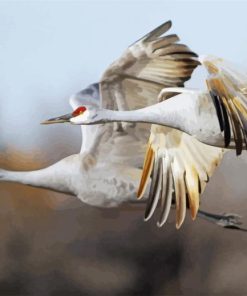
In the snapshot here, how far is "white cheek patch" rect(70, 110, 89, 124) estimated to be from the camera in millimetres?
3219

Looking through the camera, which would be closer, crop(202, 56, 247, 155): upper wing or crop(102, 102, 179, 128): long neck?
crop(202, 56, 247, 155): upper wing

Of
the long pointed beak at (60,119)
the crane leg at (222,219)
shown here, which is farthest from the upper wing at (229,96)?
the long pointed beak at (60,119)

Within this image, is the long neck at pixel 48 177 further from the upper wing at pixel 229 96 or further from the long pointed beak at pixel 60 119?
the upper wing at pixel 229 96

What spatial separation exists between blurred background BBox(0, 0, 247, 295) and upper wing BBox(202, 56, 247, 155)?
0.70 ft

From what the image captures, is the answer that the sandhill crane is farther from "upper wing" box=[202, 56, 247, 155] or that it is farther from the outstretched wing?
"upper wing" box=[202, 56, 247, 155]

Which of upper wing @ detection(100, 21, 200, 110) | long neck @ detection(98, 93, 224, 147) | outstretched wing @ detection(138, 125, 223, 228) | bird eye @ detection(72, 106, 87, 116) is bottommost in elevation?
outstretched wing @ detection(138, 125, 223, 228)

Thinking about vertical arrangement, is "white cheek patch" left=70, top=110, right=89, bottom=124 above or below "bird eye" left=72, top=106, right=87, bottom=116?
below

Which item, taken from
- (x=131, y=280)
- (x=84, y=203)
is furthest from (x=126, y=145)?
(x=131, y=280)

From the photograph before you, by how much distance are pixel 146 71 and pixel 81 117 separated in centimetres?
36

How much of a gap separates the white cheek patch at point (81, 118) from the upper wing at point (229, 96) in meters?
0.56

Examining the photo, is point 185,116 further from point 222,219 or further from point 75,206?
point 75,206

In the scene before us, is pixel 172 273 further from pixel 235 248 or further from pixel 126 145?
pixel 126 145

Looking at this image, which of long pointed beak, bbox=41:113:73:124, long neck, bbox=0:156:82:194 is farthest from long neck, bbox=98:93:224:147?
long neck, bbox=0:156:82:194

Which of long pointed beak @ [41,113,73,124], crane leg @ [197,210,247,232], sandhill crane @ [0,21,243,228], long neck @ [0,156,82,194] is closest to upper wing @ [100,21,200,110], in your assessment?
sandhill crane @ [0,21,243,228]
